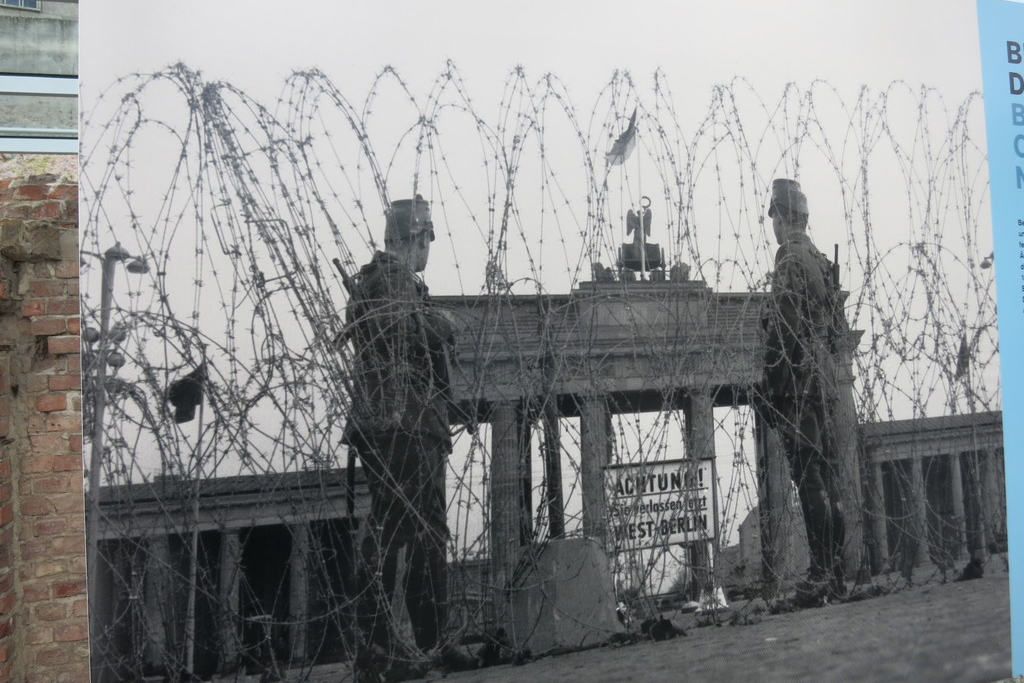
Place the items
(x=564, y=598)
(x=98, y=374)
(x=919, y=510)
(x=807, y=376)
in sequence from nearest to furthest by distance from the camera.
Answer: (x=98, y=374), (x=564, y=598), (x=807, y=376), (x=919, y=510)

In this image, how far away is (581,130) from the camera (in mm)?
2932

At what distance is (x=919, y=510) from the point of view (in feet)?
11.7

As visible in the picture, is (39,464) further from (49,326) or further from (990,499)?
(990,499)

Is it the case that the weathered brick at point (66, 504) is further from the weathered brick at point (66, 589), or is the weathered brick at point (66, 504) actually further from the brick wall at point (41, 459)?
the weathered brick at point (66, 589)

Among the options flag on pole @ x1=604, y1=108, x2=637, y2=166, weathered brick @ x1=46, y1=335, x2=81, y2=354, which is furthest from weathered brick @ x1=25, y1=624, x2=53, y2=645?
flag on pole @ x1=604, y1=108, x2=637, y2=166

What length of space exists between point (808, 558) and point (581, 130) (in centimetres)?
189

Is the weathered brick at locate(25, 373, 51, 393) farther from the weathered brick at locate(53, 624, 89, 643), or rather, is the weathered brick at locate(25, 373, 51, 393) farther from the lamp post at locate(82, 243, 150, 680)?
the weathered brick at locate(53, 624, 89, 643)

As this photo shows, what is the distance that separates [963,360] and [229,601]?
10.4 feet

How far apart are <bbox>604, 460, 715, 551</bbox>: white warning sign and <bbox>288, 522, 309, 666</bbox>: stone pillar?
1.06 m

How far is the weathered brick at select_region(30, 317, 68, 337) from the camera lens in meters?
2.71

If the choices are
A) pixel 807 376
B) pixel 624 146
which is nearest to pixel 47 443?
pixel 624 146

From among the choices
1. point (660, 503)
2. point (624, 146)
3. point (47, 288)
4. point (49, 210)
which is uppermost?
point (624, 146)

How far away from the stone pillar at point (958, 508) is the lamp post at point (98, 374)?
3352mm

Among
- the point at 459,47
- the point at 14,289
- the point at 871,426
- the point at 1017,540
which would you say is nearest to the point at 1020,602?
the point at 1017,540
